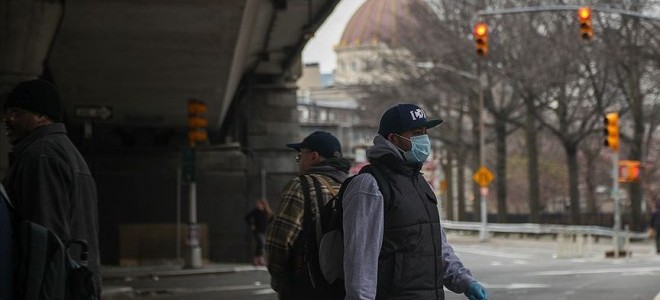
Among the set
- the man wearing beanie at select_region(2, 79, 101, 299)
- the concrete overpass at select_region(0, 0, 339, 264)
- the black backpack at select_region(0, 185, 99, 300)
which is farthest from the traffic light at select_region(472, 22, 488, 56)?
the black backpack at select_region(0, 185, 99, 300)

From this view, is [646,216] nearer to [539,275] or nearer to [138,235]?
[138,235]

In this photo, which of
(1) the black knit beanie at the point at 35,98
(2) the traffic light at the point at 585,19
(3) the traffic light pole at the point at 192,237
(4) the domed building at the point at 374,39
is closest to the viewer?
(1) the black knit beanie at the point at 35,98

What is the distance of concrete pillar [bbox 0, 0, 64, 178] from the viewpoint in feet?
57.0

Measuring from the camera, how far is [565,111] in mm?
47188

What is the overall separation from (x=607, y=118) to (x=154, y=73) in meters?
12.3

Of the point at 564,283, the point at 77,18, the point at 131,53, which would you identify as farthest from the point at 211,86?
the point at 564,283

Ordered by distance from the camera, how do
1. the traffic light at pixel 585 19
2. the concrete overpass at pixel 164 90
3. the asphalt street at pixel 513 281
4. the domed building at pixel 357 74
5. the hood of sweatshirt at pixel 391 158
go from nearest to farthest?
1. the hood of sweatshirt at pixel 391 158
2. the asphalt street at pixel 513 281
3. the concrete overpass at pixel 164 90
4. the traffic light at pixel 585 19
5. the domed building at pixel 357 74

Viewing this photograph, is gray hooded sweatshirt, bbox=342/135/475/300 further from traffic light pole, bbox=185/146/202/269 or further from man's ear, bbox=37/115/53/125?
traffic light pole, bbox=185/146/202/269

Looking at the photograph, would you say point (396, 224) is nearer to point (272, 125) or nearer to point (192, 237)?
point (192, 237)

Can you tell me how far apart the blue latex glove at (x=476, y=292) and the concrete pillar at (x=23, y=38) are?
12159mm

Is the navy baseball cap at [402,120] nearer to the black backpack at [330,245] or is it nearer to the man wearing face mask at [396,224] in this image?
the man wearing face mask at [396,224]

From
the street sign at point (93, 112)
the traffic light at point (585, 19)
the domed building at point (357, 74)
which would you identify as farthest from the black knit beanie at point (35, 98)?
the domed building at point (357, 74)

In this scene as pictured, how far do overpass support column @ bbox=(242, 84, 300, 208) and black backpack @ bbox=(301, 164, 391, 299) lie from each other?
28.9 m

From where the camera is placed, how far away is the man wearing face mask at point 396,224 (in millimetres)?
5184
